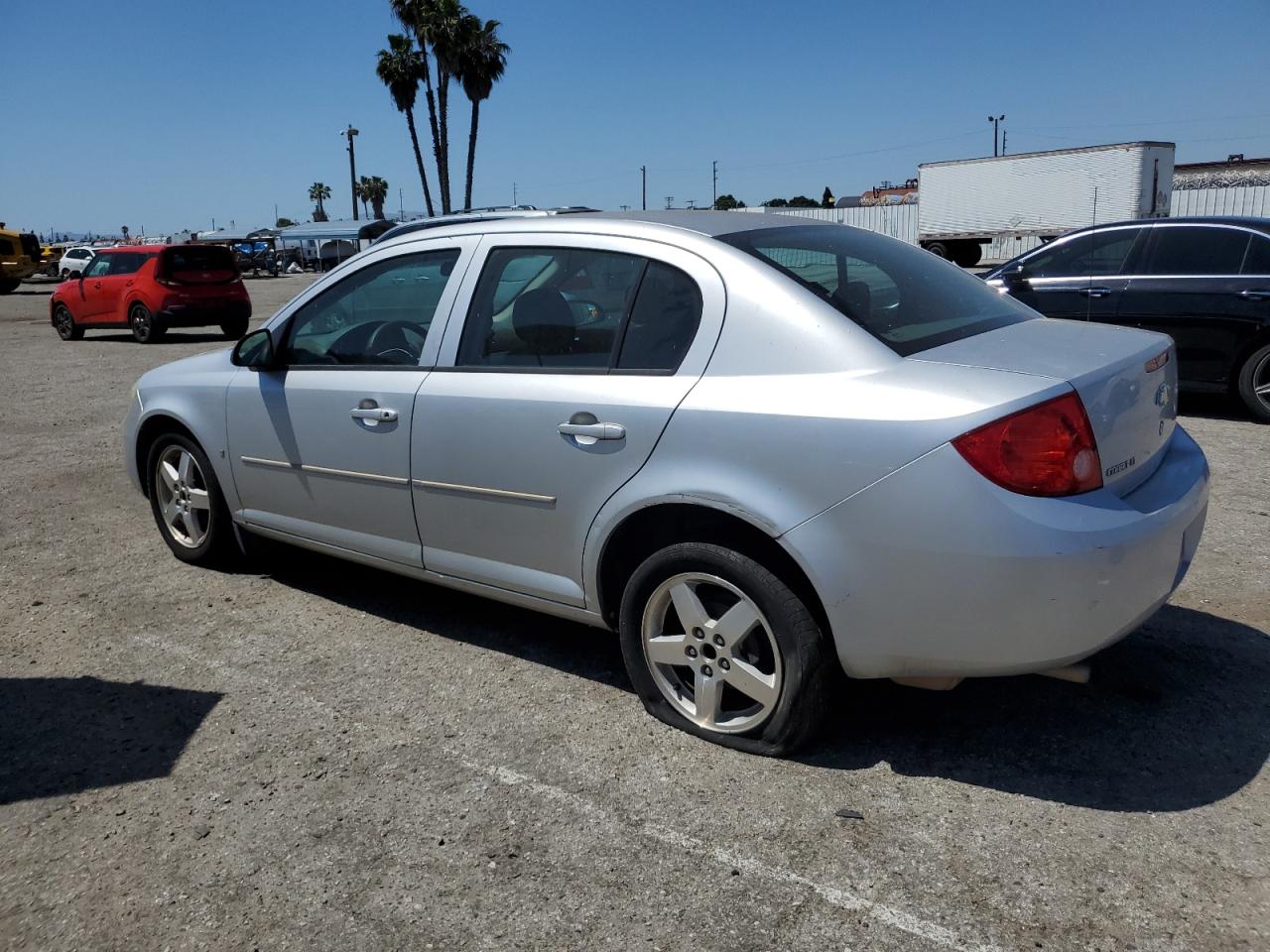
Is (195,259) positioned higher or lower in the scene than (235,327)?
higher

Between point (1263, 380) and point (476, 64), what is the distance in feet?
146

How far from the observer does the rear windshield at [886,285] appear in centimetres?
324

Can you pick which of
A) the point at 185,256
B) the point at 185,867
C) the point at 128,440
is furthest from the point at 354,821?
the point at 185,256

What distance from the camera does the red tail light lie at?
2740 millimetres

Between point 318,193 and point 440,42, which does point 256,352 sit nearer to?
point 440,42

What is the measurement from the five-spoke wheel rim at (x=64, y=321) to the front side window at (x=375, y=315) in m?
17.1

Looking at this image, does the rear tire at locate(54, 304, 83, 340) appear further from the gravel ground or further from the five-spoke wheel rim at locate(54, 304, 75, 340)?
the gravel ground

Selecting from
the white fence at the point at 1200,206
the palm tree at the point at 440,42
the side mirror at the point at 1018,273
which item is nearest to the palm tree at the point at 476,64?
the palm tree at the point at 440,42

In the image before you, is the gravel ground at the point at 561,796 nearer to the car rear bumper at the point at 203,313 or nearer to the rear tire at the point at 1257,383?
the rear tire at the point at 1257,383

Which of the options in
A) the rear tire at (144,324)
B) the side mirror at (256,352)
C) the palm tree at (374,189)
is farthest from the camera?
the palm tree at (374,189)

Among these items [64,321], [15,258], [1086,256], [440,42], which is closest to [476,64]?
[440,42]

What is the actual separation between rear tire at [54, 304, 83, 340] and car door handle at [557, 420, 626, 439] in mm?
18654

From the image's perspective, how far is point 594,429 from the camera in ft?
11.1

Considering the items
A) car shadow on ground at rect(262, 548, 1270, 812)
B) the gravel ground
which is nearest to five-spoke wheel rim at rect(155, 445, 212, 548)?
the gravel ground
